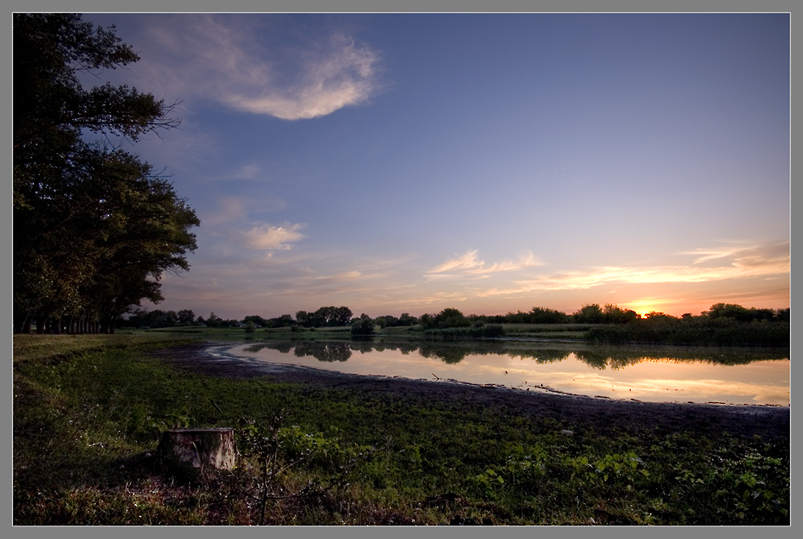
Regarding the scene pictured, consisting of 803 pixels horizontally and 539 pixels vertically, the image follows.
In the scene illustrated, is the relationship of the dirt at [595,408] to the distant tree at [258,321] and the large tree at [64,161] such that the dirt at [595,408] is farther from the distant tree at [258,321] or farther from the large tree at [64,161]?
the distant tree at [258,321]

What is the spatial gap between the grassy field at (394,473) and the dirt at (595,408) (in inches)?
20.8

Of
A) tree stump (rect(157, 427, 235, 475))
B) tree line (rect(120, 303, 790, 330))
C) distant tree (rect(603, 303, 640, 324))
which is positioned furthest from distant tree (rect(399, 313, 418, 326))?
tree stump (rect(157, 427, 235, 475))

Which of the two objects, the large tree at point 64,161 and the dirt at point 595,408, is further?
the dirt at point 595,408

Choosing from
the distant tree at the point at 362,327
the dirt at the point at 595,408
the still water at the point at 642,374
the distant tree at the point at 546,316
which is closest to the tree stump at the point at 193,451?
the dirt at the point at 595,408

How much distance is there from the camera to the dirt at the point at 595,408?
8992 millimetres

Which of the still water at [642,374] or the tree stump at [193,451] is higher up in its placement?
the tree stump at [193,451]

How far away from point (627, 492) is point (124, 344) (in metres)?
37.0

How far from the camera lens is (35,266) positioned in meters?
12.0

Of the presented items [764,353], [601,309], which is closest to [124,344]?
[764,353]

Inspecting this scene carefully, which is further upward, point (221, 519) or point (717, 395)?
point (221, 519)

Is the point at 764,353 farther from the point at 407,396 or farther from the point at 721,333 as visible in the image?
the point at 407,396

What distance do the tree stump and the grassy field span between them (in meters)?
0.17

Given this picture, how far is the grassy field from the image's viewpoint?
423 centimetres

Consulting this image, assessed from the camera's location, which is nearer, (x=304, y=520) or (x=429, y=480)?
(x=304, y=520)
